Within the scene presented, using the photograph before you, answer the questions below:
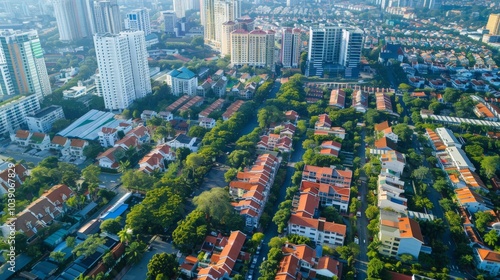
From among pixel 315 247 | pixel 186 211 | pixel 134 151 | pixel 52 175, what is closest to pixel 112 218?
pixel 186 211

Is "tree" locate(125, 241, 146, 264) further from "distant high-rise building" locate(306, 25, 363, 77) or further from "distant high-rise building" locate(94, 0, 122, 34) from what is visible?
"distant high-rise building" locate(94, 0, 122, 34)

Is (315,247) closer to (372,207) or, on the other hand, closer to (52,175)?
(372,207)

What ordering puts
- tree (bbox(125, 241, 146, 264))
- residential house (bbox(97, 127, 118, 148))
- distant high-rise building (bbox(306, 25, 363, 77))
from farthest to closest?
distant high-rise building (bbox(306, 25, 363, 77))
residential house (bbox(97, 127, 118, 148))
tree (bbox(125, 241, 146, 264))

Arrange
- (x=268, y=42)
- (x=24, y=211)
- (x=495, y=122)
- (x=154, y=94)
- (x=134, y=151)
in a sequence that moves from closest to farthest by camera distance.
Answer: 1. (x=24, y=211)
2. (x=134, y=151)
3. (x=495, y=122)
4. (x=154, y=94)
5. (x=268, y=42)

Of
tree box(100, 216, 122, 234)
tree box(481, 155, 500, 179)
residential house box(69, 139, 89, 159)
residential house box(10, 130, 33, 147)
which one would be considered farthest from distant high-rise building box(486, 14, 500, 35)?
residential house box(10, 130, 33, 147)

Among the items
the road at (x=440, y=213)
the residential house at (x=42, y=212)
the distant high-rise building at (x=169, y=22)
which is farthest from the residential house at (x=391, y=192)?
the distant high-rise building at (x=169, y=22)

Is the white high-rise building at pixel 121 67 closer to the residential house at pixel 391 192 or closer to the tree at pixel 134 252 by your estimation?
the tree at pixel 134 252
